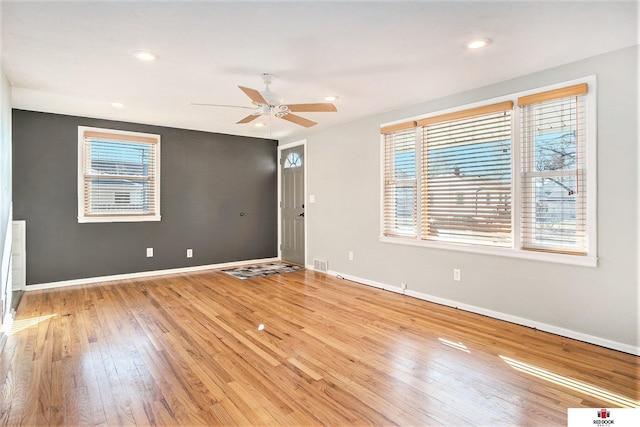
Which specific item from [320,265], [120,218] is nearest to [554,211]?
[320,265]

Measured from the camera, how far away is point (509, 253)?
3463mm

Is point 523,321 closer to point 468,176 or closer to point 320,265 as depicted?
point 468,176

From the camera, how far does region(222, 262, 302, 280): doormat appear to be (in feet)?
18.5

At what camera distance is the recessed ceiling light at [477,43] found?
2.62 m

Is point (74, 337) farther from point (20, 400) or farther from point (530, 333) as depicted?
point (530, 333)

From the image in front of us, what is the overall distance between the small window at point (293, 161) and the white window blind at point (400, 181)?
2.11 m

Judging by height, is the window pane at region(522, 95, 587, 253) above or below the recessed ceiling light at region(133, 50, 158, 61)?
below

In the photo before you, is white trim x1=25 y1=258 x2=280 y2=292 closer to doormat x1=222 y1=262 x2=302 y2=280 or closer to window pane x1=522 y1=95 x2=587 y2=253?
doormat x1=222 y1=262 x2=302 y2=280

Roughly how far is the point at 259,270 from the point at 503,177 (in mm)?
4031

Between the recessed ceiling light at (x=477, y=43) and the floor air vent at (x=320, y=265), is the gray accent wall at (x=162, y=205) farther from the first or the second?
the recessed ceiling light at (x=477, y=43)

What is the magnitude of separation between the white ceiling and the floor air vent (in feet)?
9.13

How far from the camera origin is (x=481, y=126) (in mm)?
3732

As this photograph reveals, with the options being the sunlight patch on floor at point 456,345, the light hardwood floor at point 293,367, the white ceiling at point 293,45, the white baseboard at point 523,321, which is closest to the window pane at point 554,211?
the white baseboard at point 523,321

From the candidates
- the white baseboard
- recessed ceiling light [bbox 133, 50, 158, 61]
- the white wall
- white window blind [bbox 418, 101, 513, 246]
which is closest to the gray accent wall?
the white wall
